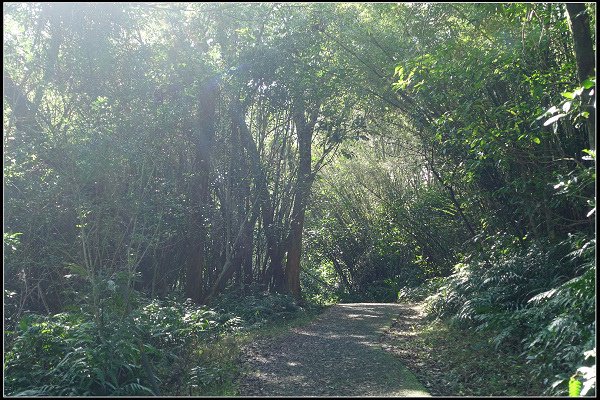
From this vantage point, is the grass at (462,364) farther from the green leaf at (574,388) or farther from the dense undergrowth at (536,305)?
the green leaf at (574,388)

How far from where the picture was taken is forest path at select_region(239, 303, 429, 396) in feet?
21.0

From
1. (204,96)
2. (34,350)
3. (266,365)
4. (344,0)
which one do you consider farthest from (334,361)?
(344,0)

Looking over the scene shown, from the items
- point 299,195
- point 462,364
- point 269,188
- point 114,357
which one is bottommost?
point 462,364

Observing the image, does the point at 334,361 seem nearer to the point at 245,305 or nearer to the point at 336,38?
the point at 245,305

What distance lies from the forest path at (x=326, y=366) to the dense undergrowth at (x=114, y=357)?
14.3 inches

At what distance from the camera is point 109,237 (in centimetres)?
909

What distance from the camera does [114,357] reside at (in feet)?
21.6

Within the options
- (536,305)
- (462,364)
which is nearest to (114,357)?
(462,364)

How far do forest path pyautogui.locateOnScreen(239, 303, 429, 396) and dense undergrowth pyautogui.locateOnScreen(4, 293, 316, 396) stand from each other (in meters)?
0.36

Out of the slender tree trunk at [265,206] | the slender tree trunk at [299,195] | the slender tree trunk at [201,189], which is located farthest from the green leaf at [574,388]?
the slender tree trunk at [299,195]

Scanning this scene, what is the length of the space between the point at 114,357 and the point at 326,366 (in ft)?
8.12

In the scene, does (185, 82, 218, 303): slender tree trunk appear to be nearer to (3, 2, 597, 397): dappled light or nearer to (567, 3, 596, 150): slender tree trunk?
(3, 2, 597, 397): dappled light

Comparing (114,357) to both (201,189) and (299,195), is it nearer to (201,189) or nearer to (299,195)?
(201,189)

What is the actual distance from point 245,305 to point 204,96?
4.02 metres
